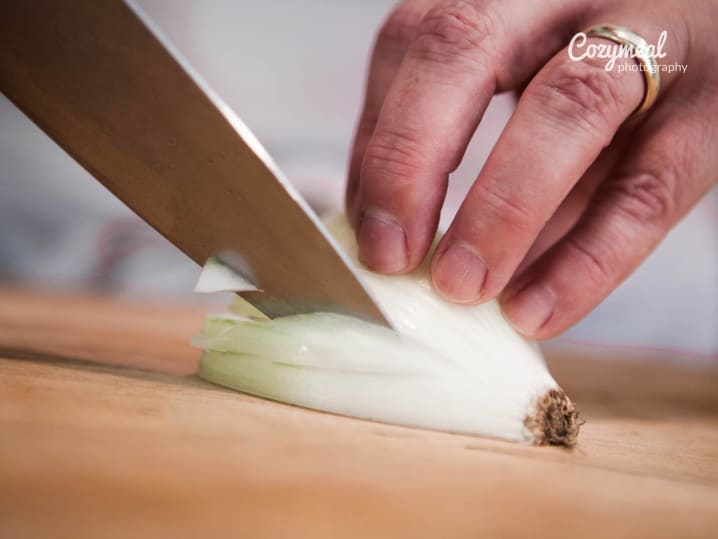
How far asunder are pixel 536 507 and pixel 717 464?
0.39 metres

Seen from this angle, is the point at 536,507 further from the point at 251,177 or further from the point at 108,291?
the point at 108,291

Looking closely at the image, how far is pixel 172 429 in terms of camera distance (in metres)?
0.74

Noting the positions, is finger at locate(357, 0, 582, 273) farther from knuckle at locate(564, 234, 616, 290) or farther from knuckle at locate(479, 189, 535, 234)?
knuckle at locate(564, 234, 616, 290)

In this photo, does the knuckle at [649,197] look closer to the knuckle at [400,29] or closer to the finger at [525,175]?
the finger at [525,175]

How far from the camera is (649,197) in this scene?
1159 millimetres

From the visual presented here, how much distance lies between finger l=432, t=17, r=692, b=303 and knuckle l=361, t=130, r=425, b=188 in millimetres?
83

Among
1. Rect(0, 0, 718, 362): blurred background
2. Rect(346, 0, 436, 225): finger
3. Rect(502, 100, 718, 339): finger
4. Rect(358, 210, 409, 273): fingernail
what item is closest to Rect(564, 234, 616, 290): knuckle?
Rect(502, 100, 718, 339): finger

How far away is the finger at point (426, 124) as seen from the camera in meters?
0.98

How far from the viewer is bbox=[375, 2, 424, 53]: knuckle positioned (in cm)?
141

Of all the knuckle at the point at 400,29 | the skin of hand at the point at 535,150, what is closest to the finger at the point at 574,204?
the skin of hand at the point at 535,150

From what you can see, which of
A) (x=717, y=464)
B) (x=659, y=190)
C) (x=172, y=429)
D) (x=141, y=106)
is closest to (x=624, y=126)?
(x=659, y=190)

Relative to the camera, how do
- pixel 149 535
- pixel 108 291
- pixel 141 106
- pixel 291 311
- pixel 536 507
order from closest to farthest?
pixel 149 535 → pixel 536 507 → pixel 141 106 → pixel 291 311 → pixel 108 291

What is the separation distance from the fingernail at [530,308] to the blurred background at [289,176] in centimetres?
160

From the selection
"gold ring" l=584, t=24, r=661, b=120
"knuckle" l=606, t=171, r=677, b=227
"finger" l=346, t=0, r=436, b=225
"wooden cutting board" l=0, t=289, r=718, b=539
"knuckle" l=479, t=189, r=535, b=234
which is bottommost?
"wooden cutting board" l=0, t=289, r=718, b=539
